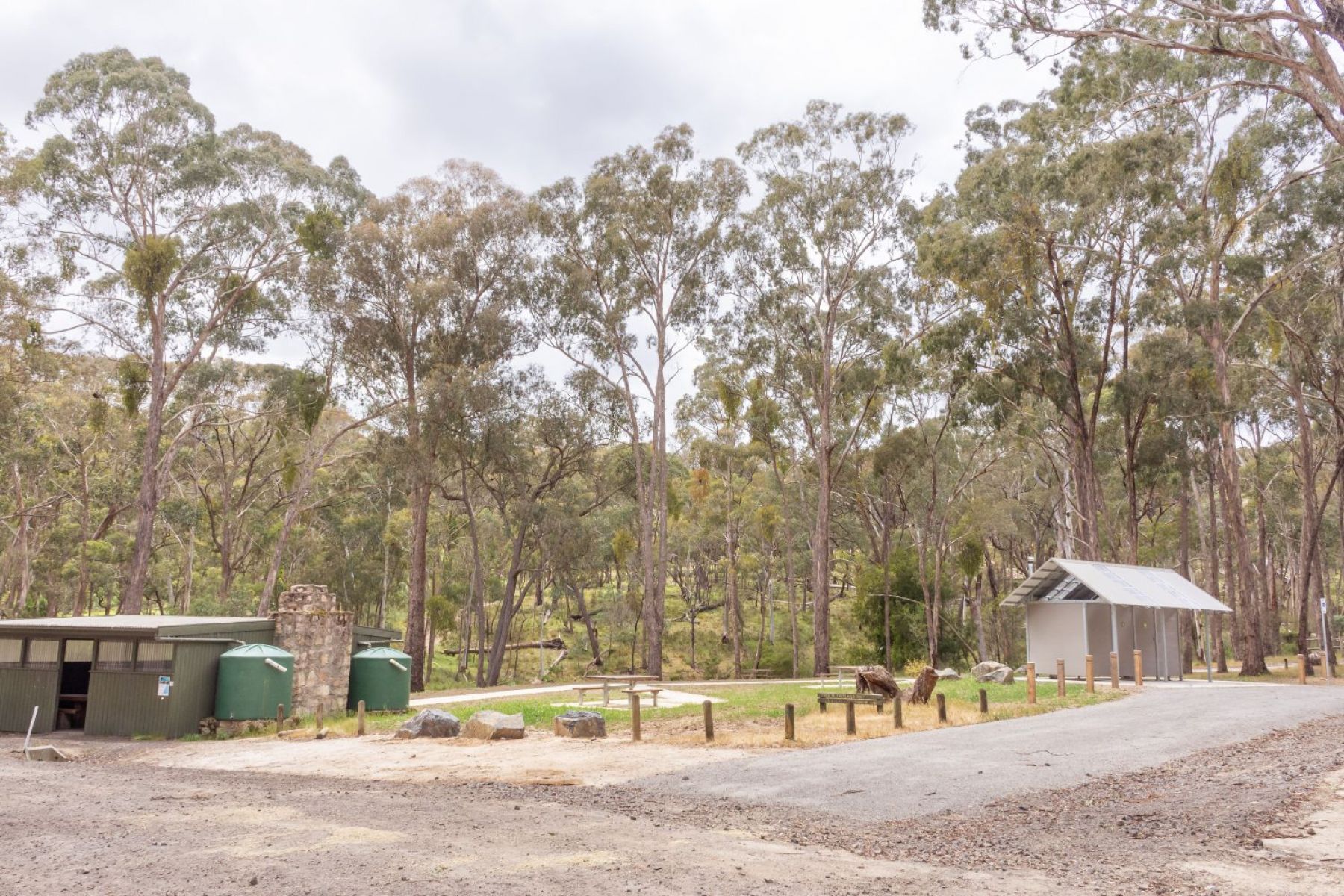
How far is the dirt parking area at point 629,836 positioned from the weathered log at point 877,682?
635cm

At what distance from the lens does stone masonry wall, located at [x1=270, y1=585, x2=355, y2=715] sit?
18.3m

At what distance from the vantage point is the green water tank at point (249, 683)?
54.9 feet

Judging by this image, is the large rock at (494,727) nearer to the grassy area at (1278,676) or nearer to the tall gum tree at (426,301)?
the tall gum tree at (426,301)

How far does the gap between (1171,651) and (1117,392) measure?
7.56 metres

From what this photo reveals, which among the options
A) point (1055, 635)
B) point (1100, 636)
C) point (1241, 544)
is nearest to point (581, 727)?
point (1055, 635)

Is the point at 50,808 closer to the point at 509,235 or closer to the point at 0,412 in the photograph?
the point at 0,412

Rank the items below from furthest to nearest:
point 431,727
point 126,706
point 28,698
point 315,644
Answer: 1. point 315,644
2. point 28,698
3. point 126,706
4. point 431,727

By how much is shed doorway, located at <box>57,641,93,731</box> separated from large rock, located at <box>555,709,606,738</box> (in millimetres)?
8920

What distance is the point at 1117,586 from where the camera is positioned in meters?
23.9

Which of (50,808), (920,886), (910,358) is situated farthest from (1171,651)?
(50,808)

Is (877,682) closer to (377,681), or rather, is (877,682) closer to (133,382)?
(377,681)

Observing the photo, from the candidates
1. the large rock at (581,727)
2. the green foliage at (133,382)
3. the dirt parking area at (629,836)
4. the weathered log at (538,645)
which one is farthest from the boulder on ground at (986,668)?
the weathered log at (538,645)

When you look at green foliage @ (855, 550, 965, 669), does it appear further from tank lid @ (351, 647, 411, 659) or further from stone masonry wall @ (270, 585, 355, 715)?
stone masonry wall @ (270, 585, 355, 715)

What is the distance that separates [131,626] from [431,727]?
6.09 m
